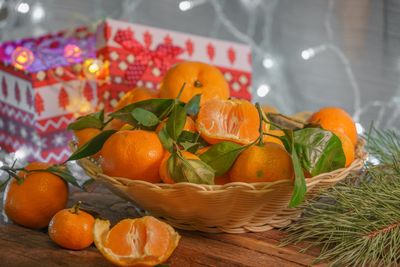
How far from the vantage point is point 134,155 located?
85cm

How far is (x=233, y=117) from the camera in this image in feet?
2.92

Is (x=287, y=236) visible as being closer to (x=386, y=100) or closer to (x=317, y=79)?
(x=386, y=100)

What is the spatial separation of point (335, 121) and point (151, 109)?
0.95ft

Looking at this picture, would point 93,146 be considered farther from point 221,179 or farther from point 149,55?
point 149,55

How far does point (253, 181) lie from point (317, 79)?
1585 mm

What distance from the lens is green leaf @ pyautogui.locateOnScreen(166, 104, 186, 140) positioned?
0.87 meters

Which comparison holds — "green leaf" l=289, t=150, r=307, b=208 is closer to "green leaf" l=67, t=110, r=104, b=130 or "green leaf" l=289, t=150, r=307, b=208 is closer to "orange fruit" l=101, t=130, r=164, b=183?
"orange fruit" l=101, t=130, r=164, b=183

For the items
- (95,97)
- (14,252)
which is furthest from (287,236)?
(95,97)

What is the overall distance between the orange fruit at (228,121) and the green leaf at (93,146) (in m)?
0.14

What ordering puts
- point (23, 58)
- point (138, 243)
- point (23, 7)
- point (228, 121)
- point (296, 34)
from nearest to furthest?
point (138, 243) → point (228, 121) → point (23, 58) → point (296, 34) → point (23, 7)

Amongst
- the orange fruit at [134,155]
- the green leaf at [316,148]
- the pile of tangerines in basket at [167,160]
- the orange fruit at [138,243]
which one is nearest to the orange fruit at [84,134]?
the pile of tangerines in basket at [167,160]

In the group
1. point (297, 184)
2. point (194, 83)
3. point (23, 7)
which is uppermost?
point (23, 7)

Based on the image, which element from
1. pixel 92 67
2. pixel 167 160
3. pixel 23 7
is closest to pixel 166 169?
pixel 167 160

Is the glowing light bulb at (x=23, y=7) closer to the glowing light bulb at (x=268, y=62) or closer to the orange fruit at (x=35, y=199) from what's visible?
the glowing light bulb at (x=268, y=62)
